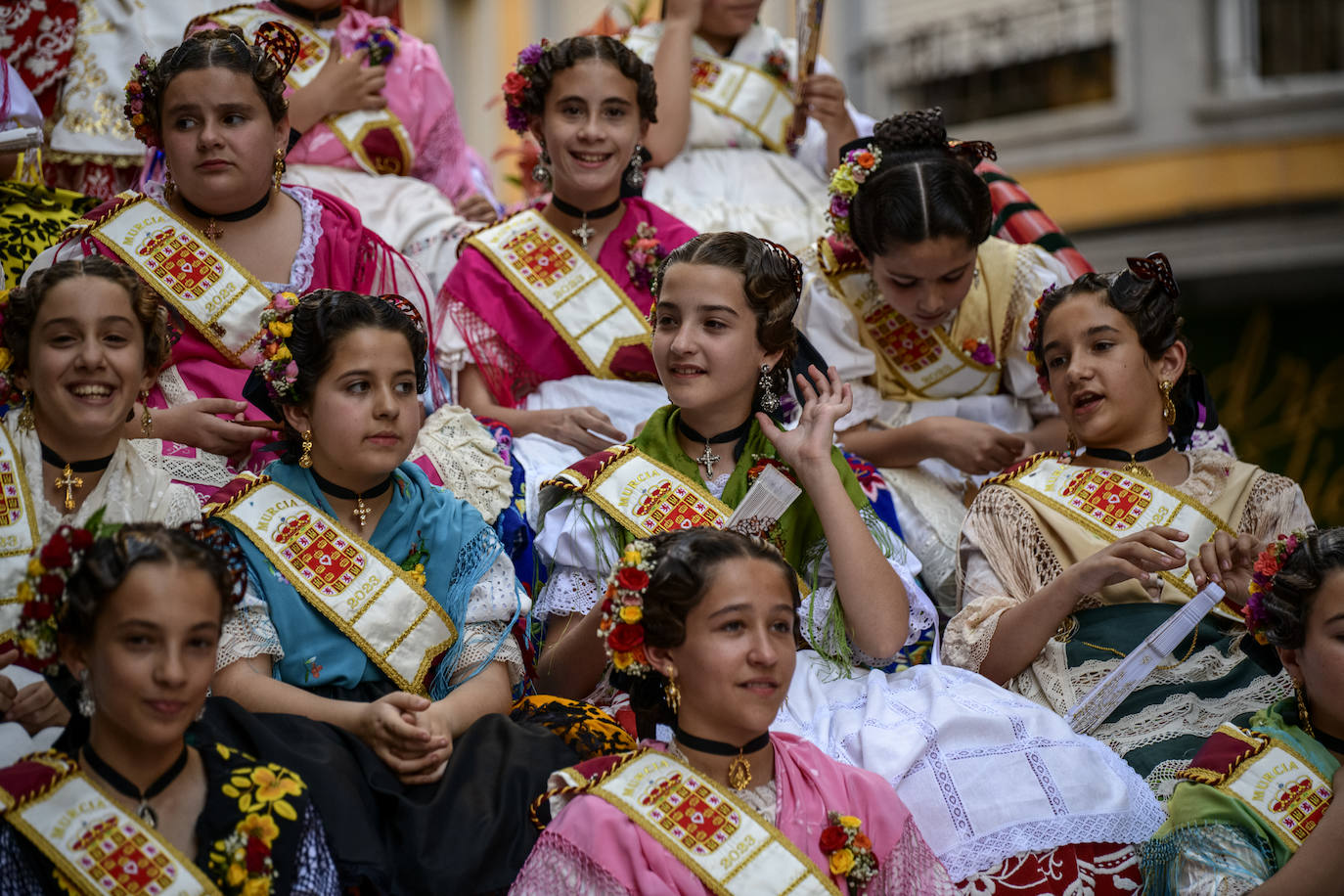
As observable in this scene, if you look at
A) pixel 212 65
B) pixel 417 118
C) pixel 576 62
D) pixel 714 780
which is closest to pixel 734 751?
pixel 714 780

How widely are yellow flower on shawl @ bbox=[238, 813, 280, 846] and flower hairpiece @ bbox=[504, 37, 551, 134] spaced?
2.79 meters

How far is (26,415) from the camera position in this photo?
11.9ft

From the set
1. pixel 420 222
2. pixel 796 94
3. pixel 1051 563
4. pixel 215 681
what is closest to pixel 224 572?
pixel 215 681

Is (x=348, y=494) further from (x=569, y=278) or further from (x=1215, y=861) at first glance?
(x=1215, y=861)

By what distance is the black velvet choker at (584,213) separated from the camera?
5254mm

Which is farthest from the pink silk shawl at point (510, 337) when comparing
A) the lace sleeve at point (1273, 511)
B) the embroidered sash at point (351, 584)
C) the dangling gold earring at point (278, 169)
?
the lace sleeve at point (1273, 511)

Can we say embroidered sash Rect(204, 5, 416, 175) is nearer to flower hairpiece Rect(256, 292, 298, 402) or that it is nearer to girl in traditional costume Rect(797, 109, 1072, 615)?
girl in traditional costume Rect(797, 109, 1072, 615)

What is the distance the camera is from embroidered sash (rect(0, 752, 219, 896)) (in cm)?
282

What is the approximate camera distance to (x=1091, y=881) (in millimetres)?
3424

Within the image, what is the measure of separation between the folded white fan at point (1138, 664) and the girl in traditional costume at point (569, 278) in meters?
1.69

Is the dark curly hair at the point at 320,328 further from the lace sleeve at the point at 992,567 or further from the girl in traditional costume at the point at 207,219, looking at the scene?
the lace sleeve at the point at 992,567

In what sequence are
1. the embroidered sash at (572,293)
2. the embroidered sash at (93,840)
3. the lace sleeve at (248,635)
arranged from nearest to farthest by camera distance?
the embroidered sash at (93,840), the lace sleeve at (248,635), the embroidered sash at (572,293)

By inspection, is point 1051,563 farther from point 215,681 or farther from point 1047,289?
point 215,681

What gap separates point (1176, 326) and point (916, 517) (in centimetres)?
90
